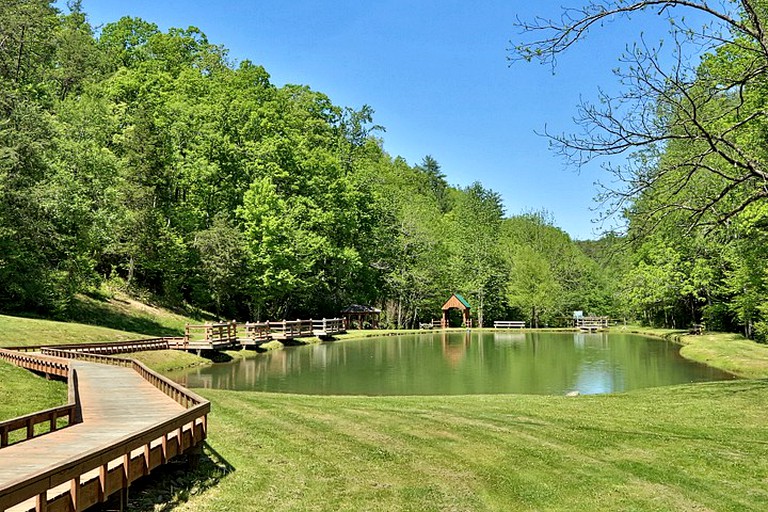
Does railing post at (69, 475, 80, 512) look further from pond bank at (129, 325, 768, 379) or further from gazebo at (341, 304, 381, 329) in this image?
gazebo at (341, 304, 381, 329)

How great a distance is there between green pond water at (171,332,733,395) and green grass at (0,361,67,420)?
495cm

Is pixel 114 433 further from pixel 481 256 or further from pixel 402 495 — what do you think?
pixel 481 256

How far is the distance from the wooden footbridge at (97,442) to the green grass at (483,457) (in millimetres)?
869

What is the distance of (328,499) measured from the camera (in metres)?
7.84

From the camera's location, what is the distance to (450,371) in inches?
1019

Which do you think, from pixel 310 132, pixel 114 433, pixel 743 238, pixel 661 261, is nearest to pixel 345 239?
pixel 310 132

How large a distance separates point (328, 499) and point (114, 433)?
3.43m

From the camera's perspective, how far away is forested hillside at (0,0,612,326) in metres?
30.8

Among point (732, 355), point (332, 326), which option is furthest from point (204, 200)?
point (732, 355)

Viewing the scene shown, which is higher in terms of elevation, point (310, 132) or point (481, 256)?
point (310, 132)

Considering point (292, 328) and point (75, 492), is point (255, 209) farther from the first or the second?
point (75, 492)

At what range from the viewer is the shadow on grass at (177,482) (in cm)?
747

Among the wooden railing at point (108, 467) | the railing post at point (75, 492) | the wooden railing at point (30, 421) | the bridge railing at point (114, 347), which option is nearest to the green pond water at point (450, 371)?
the bridge railing at point (114, 347)

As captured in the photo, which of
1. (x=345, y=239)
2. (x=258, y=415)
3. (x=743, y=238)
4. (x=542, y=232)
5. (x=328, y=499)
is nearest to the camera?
(x=328, y=499)
